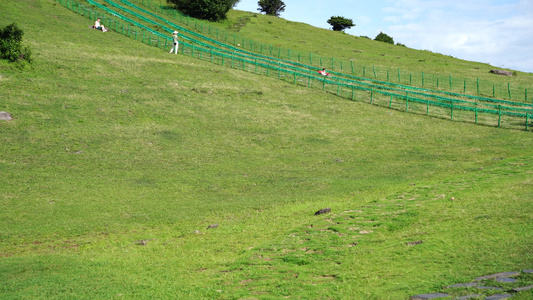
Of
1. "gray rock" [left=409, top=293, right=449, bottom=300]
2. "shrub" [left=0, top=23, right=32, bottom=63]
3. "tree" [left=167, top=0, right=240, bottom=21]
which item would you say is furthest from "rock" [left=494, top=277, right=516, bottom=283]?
"tree" [left=167, top=0, right=240, bottom=21]

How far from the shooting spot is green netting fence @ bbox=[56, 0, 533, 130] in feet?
132

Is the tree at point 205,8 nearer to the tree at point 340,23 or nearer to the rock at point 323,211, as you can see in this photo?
the tree at point 340,23

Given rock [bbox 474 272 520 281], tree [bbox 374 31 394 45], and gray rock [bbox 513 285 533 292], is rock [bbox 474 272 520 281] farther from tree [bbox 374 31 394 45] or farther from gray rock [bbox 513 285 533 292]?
tree [bbox 374 31 394 45]

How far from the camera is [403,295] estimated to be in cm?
752

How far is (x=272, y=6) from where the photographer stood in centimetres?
11988

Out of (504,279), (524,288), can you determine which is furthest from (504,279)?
(524,288)

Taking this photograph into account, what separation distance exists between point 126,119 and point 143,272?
787 inches

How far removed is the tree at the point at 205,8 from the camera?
265 ft

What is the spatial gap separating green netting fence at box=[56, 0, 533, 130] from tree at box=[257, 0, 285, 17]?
209ft

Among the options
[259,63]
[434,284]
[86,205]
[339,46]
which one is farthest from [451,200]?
[339,46]

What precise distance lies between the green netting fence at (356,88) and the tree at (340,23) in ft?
204

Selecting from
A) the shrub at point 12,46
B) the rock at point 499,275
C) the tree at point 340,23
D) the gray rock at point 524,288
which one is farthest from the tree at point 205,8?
the gray rock at point 524,288

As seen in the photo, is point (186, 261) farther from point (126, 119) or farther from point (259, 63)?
point (259, 63)

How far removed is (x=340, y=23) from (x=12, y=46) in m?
92.8
